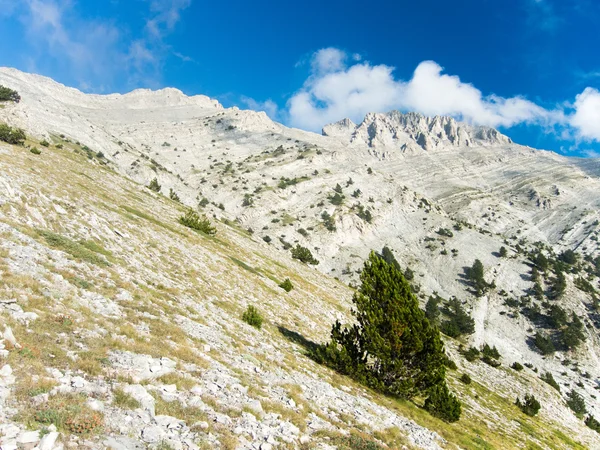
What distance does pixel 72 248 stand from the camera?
17406 millimetres

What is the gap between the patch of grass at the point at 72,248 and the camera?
55.8 feet

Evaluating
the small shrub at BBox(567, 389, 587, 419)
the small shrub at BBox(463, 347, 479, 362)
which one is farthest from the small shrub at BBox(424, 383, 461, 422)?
the small shrub at BBox(567, 389, 587, 419)

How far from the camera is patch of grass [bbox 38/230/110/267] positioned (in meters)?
17.0

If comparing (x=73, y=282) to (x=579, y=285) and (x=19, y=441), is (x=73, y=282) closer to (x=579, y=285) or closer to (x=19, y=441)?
(x=19, y=441)

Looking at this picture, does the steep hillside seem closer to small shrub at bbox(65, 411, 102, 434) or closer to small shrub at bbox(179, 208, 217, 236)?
small shrub at bbox(65, 411, 102, 434)

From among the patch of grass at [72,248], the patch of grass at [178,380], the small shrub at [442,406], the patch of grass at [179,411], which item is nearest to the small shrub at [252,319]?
the patch of grass at [72,248]

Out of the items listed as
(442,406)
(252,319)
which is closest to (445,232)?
(442,406)

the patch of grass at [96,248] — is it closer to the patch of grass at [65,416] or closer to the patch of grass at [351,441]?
the patch of grass at [65,416]

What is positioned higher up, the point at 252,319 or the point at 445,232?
the point at 445,232

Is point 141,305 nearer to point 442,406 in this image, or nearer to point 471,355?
point 442,406

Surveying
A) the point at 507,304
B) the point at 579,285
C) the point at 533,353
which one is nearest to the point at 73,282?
the point at 533,353

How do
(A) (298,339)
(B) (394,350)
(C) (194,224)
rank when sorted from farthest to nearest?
1. (C) (194,224)
2. (A) (298,339)
3. (B) (394,350)

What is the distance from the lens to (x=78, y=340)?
10.0 m

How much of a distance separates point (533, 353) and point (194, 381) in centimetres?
8718
